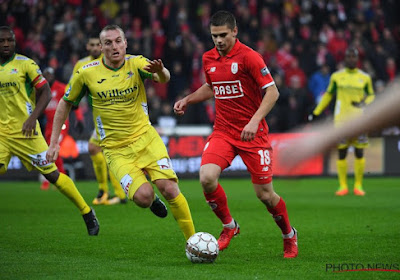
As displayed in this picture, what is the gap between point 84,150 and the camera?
683 inches

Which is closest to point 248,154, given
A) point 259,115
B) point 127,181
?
point 259,115

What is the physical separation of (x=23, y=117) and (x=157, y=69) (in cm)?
262

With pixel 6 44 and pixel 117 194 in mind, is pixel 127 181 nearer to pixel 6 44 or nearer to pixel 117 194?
pixel 6 44

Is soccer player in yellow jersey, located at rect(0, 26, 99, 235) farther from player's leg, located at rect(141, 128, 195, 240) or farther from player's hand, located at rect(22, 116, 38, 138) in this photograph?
player's leg, located at rect(141, 128, 195, 240)

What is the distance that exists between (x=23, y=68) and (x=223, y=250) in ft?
11.1

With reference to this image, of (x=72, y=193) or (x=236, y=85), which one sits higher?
(x=236, y=85)

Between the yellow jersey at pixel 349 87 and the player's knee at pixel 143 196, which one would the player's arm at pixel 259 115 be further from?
the yellow jersey at pixel 349 87

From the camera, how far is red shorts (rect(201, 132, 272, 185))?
6707mm

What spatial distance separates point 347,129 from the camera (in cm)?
246

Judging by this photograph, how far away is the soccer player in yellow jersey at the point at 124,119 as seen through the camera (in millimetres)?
6766

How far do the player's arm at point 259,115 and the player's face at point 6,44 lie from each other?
356 centimetres

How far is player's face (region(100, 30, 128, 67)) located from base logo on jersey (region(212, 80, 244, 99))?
99 cm

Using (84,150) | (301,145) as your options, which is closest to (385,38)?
(84,150)

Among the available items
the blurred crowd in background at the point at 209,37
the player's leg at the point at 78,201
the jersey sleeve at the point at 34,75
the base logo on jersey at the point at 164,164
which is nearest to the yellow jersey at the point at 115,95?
the base logo on jersey at the point at 164,164
